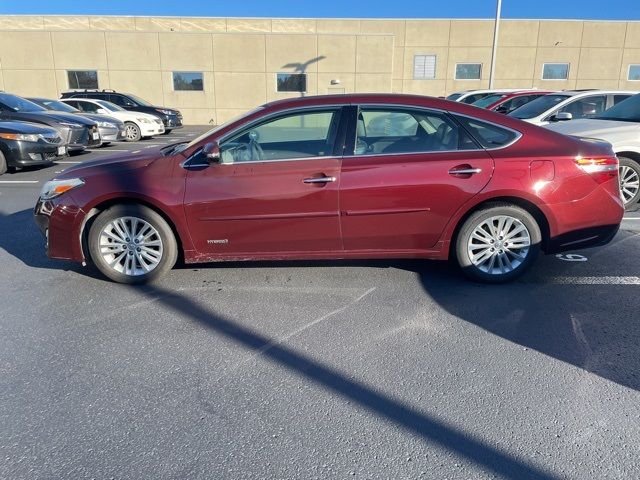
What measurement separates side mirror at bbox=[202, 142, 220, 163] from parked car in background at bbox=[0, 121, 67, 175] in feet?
23.2

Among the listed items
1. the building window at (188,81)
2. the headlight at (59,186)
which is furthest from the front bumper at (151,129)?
the headlight at (59,186)

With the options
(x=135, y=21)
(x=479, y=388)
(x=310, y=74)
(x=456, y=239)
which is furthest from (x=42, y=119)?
(x=135, y=21)

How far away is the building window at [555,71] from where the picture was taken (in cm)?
2820

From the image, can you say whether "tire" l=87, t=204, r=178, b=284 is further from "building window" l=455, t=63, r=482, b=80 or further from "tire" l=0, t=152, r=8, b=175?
"building window" l=455, t=63, r=482, b=80

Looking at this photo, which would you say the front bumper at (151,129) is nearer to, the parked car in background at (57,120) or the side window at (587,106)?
the parked car in background at (57,120)

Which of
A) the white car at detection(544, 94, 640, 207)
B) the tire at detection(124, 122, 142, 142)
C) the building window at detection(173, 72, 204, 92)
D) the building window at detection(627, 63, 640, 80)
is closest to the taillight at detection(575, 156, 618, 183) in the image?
the white car at detection(544, 94, 640, 207)

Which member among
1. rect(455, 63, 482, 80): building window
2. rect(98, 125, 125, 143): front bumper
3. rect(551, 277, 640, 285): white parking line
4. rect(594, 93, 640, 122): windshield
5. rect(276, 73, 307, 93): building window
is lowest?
rect(551, 277, 640, 285): white parking line

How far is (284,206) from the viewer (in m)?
3.85

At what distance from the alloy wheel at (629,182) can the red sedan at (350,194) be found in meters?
2.97

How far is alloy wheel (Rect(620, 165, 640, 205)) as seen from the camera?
6.53 m

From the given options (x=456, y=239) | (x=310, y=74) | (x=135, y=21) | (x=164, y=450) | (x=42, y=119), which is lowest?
(x=164, y=450)

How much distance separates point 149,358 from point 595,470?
2.47 metres

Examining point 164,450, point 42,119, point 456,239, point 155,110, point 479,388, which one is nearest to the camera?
point 164,450

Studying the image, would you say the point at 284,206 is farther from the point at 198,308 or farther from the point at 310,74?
the point at 310,74
